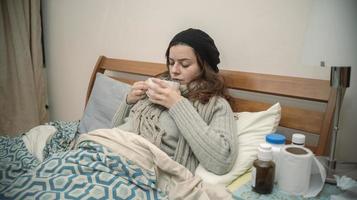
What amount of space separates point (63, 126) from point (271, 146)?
119cm

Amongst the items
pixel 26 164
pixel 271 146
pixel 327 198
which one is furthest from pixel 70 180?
pixel 327 198

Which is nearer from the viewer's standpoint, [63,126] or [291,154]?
[291,154]

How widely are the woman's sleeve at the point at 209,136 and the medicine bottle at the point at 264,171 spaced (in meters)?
0.15

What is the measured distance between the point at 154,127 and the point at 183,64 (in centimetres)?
29

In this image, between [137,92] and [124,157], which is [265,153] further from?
[137,92]

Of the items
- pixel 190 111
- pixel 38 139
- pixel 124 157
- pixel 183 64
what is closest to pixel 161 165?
pixel 124 157

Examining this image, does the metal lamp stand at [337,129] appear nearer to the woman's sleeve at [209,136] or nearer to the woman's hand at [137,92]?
the woman's sleeve at [209,136]

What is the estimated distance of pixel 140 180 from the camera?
2.81ft

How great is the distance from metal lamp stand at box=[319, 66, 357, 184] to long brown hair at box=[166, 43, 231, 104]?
16.7 inches

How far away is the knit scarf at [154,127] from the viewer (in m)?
1.08

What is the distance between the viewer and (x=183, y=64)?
1.21 meters

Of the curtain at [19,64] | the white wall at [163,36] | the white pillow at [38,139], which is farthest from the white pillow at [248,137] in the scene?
the curtain at [19,64]

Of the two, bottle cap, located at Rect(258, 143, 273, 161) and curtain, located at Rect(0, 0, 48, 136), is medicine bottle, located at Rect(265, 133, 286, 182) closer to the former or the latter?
bottle cap, located at Rect(258, 143, 273, 161)

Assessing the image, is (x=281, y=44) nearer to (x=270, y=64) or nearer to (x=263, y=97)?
(x=270, y=64)
